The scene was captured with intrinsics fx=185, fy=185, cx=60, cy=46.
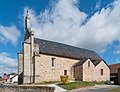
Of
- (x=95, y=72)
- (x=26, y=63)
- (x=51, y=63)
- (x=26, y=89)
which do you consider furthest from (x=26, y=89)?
(x=95, y=72)

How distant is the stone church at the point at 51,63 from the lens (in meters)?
34.2

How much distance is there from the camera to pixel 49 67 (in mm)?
35594

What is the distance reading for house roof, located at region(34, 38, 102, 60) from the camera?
36.4 metres

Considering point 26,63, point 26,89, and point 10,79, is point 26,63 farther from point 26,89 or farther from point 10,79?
point 10,79

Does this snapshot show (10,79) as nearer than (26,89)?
No

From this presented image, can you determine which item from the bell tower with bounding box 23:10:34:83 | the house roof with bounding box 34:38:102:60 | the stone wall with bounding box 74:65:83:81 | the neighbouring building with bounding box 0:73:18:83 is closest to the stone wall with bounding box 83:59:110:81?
the stone wall with bounding box 74:65:83:81

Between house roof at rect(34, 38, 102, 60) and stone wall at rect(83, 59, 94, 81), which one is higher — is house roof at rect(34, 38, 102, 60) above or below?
above

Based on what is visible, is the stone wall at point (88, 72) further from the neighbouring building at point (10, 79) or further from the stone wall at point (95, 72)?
the neighbouring building at point (10, 79)

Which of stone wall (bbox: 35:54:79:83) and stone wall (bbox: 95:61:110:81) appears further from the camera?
stone wall (bbox: 95:61:110:81)

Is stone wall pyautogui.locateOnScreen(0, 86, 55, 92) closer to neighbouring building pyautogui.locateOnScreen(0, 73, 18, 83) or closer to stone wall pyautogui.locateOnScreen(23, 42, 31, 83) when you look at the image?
stone wall pyautogui.locateOnScreen(23, 42, 31, 83)

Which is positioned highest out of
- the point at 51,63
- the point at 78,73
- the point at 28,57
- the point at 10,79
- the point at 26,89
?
the point at 28,57

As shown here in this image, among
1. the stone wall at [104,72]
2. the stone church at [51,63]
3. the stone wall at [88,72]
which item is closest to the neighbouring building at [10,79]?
the stone church at [51,63]

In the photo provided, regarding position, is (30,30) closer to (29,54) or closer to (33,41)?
(33,41)

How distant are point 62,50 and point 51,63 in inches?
195
